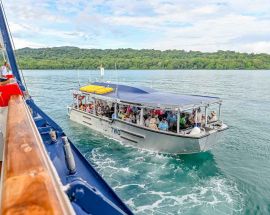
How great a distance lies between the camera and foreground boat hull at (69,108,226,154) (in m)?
13.9

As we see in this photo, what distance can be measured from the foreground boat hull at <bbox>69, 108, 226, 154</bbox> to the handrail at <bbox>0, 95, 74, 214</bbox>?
489 inches

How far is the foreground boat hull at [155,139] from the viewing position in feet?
45.7

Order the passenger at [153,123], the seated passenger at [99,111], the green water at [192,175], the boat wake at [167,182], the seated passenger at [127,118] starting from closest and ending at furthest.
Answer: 1. the boat wake at [167,182]
2. the green water at [192,175]
3. the passenger at [153,123]
4. the seated passenger at [127,118]
5. the seated passenger at [99,111]

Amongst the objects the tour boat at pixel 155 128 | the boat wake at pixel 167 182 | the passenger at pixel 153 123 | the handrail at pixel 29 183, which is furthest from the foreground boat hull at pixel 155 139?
the handrail at pixel 29 183

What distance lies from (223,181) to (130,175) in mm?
4176

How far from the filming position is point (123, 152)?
52.5 feet

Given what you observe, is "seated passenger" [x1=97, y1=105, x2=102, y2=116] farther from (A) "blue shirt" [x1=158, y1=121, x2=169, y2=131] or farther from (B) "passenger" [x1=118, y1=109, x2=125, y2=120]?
(A) "blue shirt" [x1=158, y1=121, x2=169, y2=131]

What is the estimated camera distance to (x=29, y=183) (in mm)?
1313

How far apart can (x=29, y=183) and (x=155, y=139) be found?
44.8ft

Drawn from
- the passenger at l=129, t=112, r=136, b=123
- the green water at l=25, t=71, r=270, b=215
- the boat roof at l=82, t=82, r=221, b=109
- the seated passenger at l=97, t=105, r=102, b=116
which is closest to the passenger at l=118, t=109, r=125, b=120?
the passenger at l=129, t=112, r=136, b=123

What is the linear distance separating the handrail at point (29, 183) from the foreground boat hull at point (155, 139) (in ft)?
40.8

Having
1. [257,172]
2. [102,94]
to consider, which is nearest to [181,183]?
[257,172]

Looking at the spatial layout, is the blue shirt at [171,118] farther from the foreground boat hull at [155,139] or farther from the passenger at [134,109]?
the passenger at [134,109]

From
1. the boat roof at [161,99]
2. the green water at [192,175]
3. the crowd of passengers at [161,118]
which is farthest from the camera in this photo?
the crowd of passengers at [161,118]
